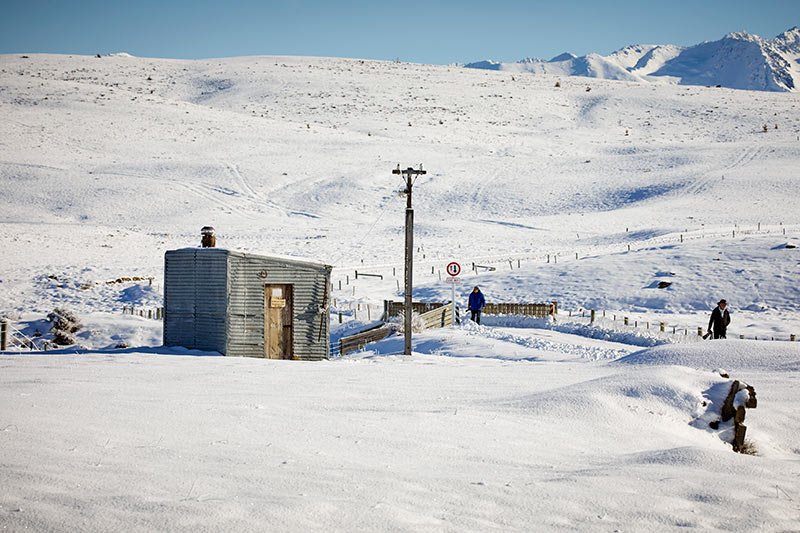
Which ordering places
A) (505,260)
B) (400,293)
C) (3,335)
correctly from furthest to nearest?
(505,260) → (400,293) → (3,335)

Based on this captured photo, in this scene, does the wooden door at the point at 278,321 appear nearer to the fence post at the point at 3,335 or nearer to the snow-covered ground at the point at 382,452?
the snow-covered ground at the point at 382,452

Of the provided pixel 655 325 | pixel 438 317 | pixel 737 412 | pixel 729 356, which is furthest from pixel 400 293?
pixel 737 412

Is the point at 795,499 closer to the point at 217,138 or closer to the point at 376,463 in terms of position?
the point at 376,463

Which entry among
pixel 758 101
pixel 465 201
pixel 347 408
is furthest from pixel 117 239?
pixel 758 101

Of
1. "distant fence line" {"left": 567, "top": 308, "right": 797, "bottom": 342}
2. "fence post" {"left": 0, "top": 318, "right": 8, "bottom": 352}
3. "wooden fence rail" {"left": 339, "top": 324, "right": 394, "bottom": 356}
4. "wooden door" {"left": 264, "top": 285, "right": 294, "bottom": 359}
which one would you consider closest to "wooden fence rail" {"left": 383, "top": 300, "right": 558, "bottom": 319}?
"distant fence line" {"left": 567, "top": 308, "right": 797, "bottom": 342}

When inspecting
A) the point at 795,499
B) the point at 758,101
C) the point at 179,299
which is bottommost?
the point at 795,499

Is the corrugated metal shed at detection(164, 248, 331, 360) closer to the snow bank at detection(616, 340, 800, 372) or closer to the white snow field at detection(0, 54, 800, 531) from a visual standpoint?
the white snow field at detection(0, 54, 800, 531)

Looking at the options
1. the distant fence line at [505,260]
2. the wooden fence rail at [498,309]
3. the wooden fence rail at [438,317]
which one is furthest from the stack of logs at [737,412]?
the distant fence line at [505,260]

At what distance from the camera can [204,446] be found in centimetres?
750

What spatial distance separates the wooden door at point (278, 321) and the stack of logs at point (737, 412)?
12.4 metres

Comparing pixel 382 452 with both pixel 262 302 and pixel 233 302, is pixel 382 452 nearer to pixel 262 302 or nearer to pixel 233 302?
pixel 233 302

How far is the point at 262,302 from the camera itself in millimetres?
20094

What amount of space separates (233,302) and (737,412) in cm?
1240

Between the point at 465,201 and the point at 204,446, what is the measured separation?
62225 millimetres
